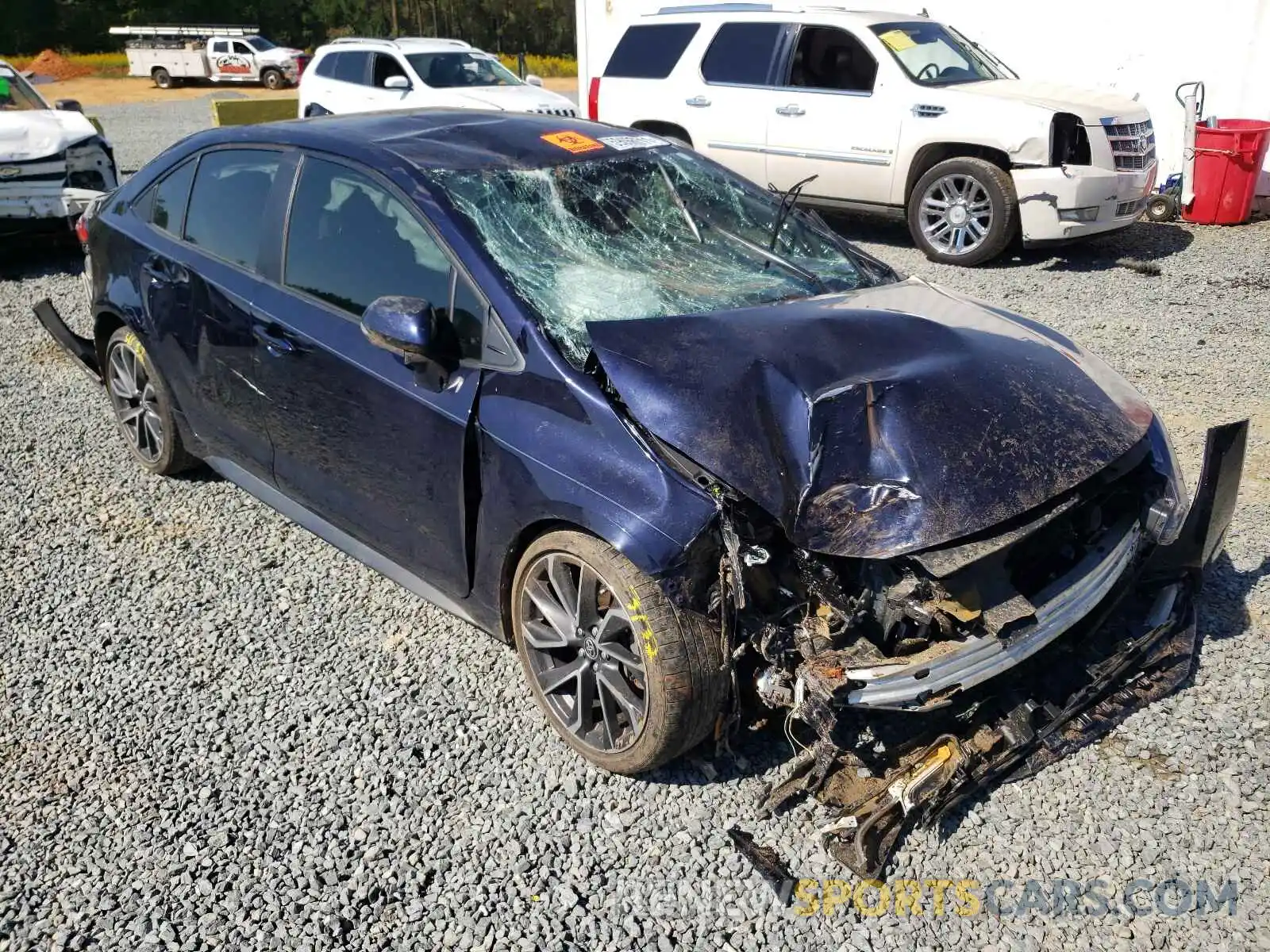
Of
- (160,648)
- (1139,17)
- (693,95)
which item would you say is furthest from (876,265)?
(1139,17)

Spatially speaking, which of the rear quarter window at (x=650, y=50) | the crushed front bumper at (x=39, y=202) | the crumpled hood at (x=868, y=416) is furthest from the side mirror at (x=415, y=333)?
the rear quarter window at (x=650, y=50)

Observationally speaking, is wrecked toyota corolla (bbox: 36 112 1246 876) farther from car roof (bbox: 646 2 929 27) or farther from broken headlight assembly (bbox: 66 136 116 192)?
car roof (bbox: 646 2 929 27)

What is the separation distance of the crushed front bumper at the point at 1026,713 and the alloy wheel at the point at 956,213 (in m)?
6.08

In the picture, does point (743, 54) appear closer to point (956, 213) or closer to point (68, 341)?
point (956, 213)

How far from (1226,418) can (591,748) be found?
4.27 meters

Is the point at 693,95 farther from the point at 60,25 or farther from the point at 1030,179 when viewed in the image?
the point at 60,25

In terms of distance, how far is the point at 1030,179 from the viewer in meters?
8.59

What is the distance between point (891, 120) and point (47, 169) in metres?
7.29

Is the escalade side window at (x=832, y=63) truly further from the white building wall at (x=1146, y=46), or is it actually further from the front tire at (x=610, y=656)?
the front tire at (x=610, y=656)

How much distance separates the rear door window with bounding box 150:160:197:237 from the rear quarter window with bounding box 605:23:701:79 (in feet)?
22.7

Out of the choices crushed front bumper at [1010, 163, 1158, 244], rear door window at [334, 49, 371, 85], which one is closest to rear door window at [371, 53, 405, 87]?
rear door window at [334, 49, 371, 85]

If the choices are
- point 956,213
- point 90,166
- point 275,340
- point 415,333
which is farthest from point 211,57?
point 415,333

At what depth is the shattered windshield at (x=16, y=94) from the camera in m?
9.55

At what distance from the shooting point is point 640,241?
3.76m
